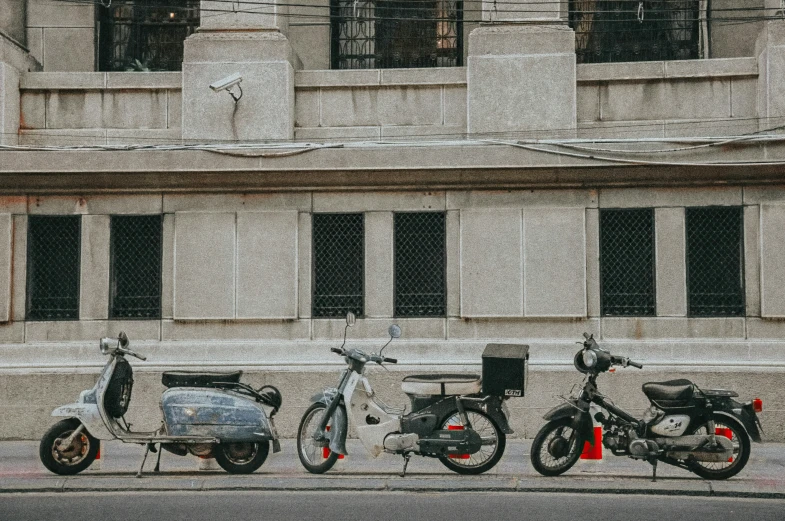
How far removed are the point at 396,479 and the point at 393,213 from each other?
16.5 feet

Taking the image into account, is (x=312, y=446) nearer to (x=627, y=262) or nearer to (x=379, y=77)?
(x=627, y=262)

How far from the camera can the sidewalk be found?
9852 mm

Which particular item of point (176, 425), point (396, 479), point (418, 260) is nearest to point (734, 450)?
point (396, 479)

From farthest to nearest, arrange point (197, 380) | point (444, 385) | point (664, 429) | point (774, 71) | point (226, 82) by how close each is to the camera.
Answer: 1. point (226, 82)
2. point (774, 71)
3. point (197, 380)
4. point (444, 385)
5. point (664, 429)

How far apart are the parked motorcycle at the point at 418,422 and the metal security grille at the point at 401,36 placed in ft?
20.5

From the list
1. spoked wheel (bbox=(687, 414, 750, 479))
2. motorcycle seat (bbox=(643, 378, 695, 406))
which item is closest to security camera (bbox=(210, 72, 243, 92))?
motorcycle seat (bbox=(643, 378, 695, 406))

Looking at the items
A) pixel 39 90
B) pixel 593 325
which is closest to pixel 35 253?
pixel 39 90

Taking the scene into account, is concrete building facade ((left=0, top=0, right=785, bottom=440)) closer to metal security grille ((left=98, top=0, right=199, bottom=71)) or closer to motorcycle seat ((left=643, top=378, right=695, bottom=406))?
metal security grille ((left=98, top=0, right=199, bottom=71))

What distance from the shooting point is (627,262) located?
1410cm

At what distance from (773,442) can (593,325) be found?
2.85 m

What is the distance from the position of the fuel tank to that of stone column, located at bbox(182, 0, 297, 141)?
16.0 ft

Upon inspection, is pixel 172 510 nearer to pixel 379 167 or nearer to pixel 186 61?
pixel 379 167

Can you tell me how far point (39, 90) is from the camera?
14672 millimetres

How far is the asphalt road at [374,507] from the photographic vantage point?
859 centimetres
